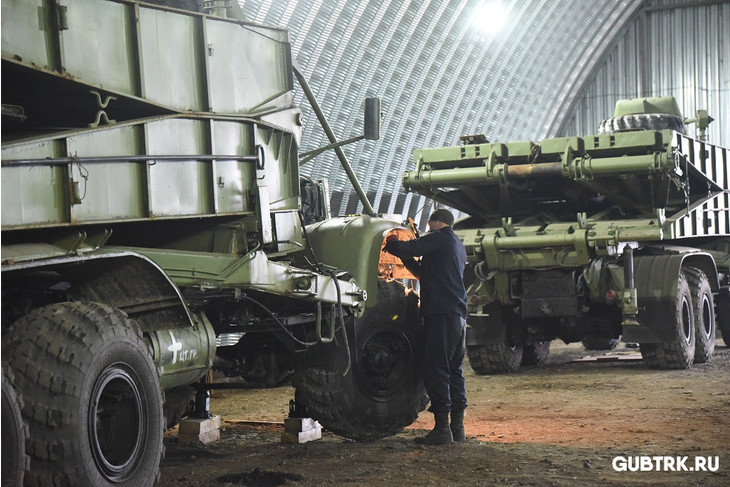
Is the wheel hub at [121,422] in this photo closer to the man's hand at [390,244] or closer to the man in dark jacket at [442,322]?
the man in dark jacket at [442,322]

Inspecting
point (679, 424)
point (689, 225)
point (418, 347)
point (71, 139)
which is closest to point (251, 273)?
point (71, 139)

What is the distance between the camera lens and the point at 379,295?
8602 mm

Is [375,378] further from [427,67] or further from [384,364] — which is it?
[427,67]

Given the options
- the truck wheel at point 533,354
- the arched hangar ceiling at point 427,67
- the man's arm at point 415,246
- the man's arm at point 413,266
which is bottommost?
the truck wheel at point 533,354

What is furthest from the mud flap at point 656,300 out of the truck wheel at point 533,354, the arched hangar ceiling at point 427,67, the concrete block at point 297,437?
the concrete block at point 297,437

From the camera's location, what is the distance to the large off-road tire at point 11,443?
4.76m

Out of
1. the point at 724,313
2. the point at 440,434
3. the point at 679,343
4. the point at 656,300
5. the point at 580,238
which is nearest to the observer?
the point at 440,434

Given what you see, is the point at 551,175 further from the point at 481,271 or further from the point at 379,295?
the point at 379,295

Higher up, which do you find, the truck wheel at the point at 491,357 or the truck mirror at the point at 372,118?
the truck mirror at the point at 372,118

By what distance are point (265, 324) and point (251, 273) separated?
0.78 m

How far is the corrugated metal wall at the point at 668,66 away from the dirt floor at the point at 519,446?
523 inches

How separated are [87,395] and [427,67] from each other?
13014mm

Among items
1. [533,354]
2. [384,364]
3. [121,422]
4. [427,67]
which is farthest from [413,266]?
[427,67]

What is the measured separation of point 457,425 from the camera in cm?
842
